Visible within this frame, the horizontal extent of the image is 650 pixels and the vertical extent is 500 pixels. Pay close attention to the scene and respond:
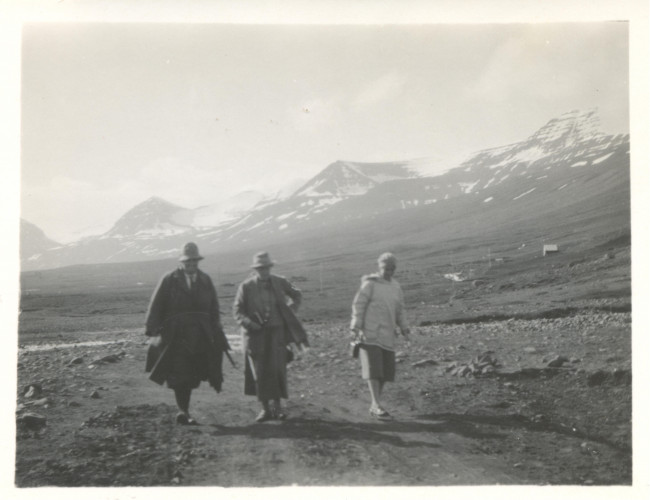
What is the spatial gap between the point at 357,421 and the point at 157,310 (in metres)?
2.22

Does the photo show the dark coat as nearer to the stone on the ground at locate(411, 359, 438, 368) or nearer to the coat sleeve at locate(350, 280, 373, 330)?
the coat sleeve at locate(350, 280, 373, 330)

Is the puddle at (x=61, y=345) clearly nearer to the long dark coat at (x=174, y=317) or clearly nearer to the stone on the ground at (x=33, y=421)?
the stone on the ground at (x=33, y=421)

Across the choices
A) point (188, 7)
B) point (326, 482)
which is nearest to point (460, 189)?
point (188, 7)

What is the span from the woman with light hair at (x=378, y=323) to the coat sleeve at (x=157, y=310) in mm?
1872

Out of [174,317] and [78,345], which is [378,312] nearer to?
[174,317]

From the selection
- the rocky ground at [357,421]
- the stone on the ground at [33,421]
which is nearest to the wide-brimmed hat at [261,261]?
the rocky ground at [357,421]

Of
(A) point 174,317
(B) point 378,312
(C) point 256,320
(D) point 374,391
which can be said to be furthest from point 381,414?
(A) point 174,317

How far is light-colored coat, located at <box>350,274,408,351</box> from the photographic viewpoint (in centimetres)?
545

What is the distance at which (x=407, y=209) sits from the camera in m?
10.9

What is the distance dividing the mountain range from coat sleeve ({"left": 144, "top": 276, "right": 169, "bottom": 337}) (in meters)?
2.64

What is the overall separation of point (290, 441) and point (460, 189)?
6627mm

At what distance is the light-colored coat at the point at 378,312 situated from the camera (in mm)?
5445

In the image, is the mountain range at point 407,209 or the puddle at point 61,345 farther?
the mountain range at point 407,209

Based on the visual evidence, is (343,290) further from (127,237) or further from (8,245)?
(8,245)
